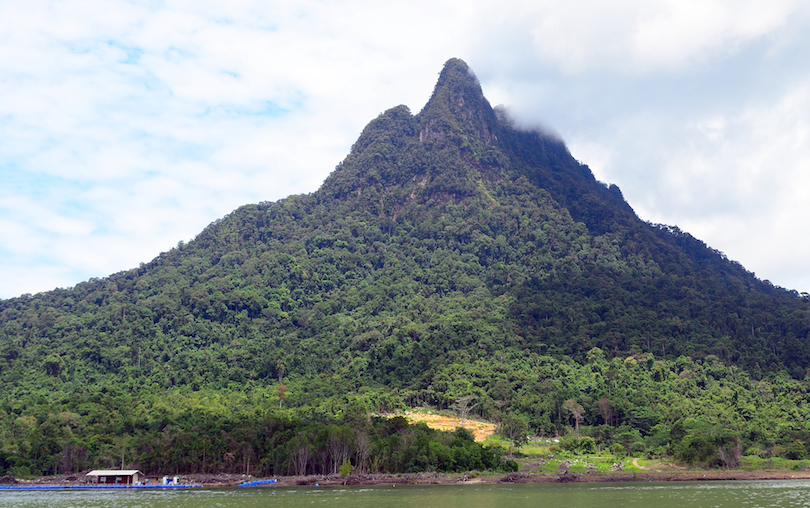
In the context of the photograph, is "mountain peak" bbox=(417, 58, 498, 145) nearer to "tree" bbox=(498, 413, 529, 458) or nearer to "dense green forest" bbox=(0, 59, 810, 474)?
"dense green forest" bbox=(0, 59, 810, 474)

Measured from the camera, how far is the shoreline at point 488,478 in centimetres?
6406

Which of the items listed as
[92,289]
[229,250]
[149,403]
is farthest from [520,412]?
[92,289]

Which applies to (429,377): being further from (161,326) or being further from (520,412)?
(161,326)

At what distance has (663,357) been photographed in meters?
109

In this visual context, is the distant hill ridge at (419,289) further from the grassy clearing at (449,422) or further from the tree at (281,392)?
the grassy clearing at (449,422)

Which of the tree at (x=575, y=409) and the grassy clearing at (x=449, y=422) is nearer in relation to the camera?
the grassy clearing at (x=449, y=422)

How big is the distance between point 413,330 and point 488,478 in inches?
2123

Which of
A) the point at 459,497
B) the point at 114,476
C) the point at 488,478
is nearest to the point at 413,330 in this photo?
the point at 488,478

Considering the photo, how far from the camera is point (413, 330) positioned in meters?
118

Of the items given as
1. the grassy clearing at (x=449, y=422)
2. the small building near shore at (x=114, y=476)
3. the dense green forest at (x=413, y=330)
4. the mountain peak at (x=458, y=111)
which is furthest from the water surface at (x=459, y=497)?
the mountain peak at (x=458, y=111)

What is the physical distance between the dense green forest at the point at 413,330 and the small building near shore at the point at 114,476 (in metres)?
4.19

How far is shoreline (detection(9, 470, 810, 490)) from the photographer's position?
64.1 meters

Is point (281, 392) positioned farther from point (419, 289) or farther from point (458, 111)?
point (458, 111)

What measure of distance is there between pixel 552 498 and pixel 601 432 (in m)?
35.7
